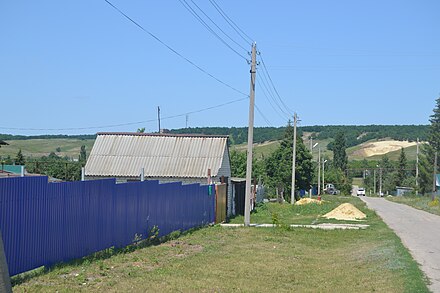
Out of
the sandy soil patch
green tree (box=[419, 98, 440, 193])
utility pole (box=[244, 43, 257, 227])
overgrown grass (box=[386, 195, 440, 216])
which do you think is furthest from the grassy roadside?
the sandy soil patch

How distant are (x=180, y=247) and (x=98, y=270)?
541 cm

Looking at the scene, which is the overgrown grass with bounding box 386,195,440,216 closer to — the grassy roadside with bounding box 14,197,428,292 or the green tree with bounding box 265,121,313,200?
the green tree with bounding box 265,121,313,200

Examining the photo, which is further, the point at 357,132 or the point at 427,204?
the point at 357,132

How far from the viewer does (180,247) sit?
17.5 m

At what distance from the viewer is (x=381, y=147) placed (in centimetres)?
16250

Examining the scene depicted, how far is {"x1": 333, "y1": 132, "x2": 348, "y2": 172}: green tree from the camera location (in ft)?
395

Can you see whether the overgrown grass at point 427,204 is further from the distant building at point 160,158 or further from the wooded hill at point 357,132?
the wooded hill at point 357,132

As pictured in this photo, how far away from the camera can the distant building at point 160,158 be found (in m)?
33.5

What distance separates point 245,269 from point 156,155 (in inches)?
853

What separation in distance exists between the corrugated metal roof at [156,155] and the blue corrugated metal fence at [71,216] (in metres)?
13.4

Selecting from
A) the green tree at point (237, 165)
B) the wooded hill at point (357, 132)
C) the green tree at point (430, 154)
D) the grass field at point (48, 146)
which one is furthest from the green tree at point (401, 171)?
the grass field at point (48, 146)

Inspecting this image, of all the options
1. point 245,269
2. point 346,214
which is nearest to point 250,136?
point 346,214

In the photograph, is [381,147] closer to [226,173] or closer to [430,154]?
[430,154]

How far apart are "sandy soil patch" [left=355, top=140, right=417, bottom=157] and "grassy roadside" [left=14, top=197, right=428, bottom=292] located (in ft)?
464
